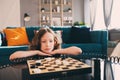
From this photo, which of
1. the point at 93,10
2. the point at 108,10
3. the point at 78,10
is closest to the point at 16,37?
the point at 108,10

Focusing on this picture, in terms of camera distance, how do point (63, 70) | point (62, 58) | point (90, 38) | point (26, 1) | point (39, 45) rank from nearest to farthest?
point (63, 70) → point (39, 45) → point (62, 58) → point (90, 38) → point (26, 1)

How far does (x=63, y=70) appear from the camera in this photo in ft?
3.88

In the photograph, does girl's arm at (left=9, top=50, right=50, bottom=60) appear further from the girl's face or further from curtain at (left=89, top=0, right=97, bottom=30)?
curtain at (left=89, top=0, right=97, bottom=30)

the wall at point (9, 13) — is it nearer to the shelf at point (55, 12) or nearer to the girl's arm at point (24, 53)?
the shelf at point (55, 12)

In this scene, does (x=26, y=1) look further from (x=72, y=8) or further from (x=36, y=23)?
(x=72, y=8)

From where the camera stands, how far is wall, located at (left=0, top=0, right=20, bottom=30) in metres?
4.30

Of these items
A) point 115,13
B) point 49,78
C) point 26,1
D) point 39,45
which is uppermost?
point 26,1

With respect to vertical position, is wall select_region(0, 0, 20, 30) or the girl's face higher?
wall select_region(0, 0, 20, 30)

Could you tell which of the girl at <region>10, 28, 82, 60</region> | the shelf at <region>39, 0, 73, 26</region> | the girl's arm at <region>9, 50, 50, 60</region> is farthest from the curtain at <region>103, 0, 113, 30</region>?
the girl's arm at <region>9, 50, 50, 60</region>

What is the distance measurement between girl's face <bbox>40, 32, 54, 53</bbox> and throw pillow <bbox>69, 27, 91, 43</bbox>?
202 cm

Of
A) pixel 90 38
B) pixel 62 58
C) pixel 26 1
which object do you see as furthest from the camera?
pixel 26 1

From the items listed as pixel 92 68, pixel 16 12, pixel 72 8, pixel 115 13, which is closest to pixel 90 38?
pixel 115 13

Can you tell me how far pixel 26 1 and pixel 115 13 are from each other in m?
3.18

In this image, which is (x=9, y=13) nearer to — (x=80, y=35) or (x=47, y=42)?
(x=80, y=35)
